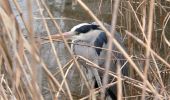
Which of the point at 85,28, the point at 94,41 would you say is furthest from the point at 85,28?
the point at 94,41

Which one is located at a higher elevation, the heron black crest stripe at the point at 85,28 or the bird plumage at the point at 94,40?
the heron black crest stripe at the point at 85,28

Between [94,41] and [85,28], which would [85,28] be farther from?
[94,41]

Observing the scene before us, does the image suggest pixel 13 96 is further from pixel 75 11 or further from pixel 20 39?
pixel 75 11

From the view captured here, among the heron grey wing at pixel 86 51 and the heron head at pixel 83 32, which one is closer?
the heron head at pixel 83 32

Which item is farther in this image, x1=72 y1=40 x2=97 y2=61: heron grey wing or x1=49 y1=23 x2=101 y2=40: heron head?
x1=72 y1=40 x2=97 y2=61: heron grey wing

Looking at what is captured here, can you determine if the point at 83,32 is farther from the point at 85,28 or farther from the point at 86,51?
the point at 86,51

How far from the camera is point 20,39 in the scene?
0.86 m

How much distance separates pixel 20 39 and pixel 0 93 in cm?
24

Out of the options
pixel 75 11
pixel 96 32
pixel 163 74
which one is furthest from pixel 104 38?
pixel 75 11

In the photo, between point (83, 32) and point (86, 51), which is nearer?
point (83, 32)

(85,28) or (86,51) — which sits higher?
(85,28)

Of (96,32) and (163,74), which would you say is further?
(96,32)

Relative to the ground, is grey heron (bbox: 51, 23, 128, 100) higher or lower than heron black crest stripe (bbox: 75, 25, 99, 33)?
lower

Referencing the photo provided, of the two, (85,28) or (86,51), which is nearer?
(85,28)
